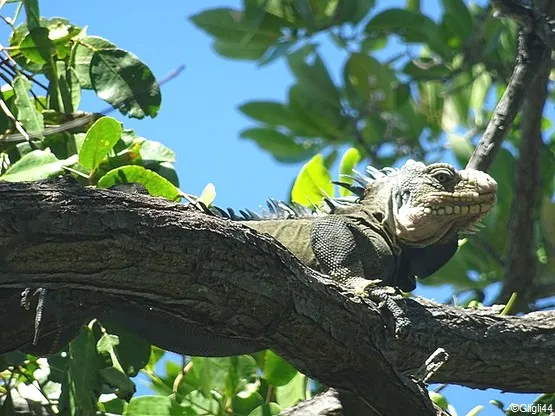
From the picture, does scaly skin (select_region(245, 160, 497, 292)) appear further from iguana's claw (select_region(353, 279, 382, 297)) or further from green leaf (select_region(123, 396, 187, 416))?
green leaf (select_region(123, 396, 187, 416))

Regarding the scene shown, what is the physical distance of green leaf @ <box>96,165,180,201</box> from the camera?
4516mm

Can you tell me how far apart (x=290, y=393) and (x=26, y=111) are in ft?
6.00

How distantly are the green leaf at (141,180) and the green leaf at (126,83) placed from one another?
45 centimetres

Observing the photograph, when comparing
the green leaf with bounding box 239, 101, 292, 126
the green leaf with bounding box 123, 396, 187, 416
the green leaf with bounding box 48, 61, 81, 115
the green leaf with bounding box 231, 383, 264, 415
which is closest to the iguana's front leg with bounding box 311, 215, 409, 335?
the green leaf with bounding box 231, 383, 264, 415

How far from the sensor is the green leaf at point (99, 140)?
4527 mm

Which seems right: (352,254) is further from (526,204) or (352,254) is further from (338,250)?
(526,204)

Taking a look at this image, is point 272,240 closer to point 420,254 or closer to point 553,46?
point 420,254

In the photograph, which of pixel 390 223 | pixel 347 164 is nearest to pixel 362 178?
pixel 347 164

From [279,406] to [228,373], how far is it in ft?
0.90

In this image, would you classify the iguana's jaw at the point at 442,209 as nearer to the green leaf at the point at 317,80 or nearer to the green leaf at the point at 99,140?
the green leaf at the point at 99,140

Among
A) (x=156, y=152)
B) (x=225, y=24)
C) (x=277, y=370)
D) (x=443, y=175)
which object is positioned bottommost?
(x=277, y=370)

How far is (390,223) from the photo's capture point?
5.73m

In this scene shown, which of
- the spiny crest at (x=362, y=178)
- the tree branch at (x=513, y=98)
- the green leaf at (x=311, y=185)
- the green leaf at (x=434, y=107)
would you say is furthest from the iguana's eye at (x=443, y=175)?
the green leaf at (x=434, y=107)

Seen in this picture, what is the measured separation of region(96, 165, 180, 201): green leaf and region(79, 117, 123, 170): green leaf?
3.9 inches
